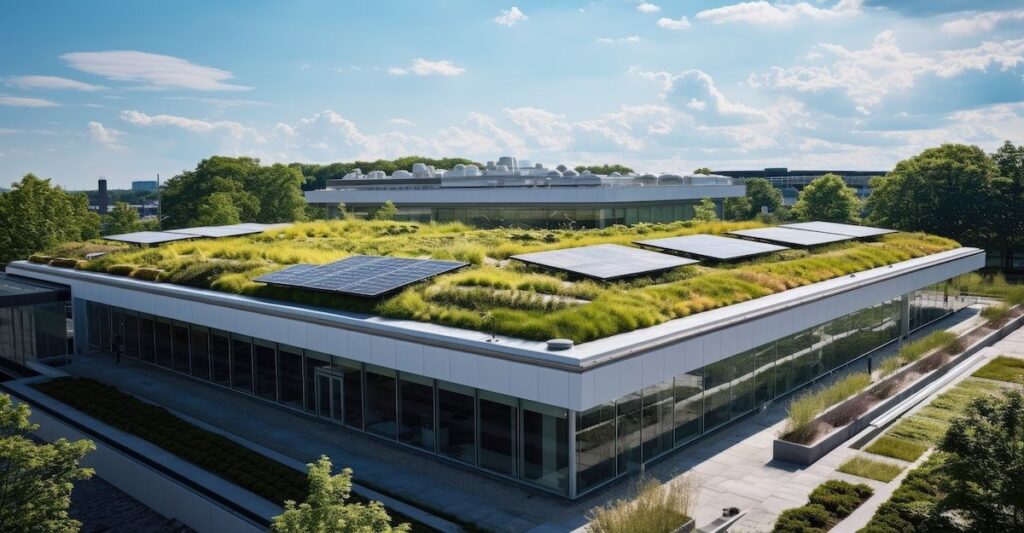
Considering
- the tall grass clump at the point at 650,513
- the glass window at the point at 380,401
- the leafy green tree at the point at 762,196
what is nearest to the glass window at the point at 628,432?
the tall grass clump at the point at 650,513

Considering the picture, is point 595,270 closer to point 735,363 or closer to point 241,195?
point 735,363

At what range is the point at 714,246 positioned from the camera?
35094 mm

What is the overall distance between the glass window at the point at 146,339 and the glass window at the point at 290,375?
31.4 feet

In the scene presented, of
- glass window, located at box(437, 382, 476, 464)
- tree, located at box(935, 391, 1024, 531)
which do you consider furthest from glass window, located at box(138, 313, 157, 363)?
tree, located at box(935, 391, 1024, 531)

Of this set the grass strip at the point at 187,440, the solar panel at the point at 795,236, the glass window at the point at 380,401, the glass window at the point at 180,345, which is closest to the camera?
the grass strip at the point at 187,440

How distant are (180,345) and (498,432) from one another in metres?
17.3

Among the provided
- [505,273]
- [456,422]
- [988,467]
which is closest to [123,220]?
[505,273]

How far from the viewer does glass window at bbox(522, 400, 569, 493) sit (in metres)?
19.4

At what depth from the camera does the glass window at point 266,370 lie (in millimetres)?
27495

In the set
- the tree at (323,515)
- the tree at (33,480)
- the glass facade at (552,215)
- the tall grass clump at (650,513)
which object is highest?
the glass facade at (552,215)

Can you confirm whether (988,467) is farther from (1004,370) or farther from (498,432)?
(1004,370)

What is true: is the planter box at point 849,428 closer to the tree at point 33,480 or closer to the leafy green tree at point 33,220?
the tree at point 33,480

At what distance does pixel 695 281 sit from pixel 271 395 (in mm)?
15514

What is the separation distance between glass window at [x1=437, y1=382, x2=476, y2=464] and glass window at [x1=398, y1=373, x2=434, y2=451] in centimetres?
34
